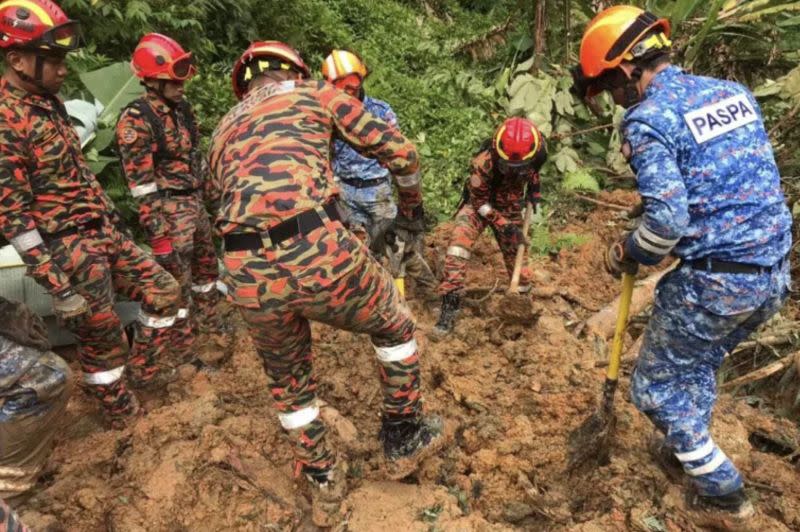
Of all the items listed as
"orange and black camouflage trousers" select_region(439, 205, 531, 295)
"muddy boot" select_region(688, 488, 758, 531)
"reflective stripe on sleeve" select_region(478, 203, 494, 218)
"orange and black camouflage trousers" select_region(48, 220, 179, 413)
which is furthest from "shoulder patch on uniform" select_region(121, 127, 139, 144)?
"muddy boot" select_region(688, 488, 758, 531)

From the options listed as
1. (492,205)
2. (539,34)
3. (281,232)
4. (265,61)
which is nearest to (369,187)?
(492,205)

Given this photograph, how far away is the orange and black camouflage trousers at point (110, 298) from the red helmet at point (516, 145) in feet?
9.43

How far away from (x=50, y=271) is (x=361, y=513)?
2230 mm

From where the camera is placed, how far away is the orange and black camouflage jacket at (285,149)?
2525 millimetres

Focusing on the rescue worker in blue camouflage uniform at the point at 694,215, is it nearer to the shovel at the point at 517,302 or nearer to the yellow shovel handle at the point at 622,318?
the yellow shovel handle at the point at 622,318

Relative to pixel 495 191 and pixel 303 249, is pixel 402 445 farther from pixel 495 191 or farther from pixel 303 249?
pixel 495 191

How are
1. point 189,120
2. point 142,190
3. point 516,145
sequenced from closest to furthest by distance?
point 142,190
point 189,120
point 516,145

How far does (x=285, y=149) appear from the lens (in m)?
2.58

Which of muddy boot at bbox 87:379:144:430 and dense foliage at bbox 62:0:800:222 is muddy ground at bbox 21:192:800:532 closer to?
muddy boot at bbox 87:379:144:430

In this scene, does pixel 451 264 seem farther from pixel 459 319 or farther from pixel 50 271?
pixel 50 271

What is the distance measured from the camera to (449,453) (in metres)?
3.54

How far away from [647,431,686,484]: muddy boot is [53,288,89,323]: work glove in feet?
11.6

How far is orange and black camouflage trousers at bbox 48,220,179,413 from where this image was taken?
11.6 ft

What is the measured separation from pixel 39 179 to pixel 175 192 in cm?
131
